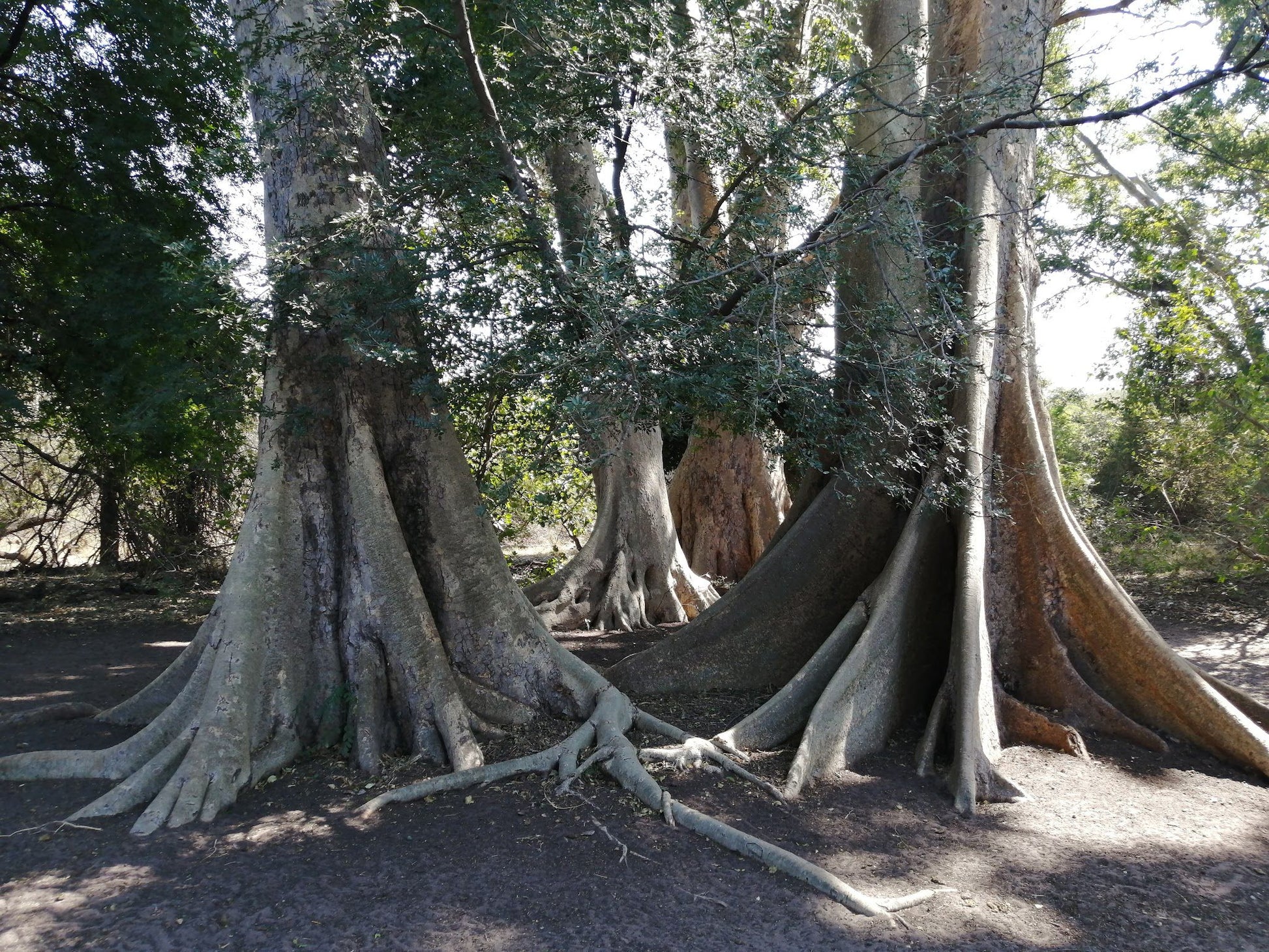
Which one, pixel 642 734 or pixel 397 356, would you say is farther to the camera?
pixel 642 734

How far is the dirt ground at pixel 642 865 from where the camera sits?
3625 mm

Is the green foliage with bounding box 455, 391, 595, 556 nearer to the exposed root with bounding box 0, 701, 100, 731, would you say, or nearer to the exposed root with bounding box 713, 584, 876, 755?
the exposed root with bounding box 713, 584, 876, 755

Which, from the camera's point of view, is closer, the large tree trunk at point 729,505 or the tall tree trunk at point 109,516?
the tall tree trunk at point 109,516

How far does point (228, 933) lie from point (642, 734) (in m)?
2.84

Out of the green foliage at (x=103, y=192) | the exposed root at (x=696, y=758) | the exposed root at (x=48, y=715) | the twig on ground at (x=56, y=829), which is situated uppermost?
the green foliage at (x=103, y=192)

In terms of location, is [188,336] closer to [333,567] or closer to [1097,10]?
[333,567]

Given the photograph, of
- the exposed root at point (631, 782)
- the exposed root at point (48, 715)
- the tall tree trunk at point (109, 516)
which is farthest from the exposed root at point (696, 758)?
the tall tree trunk at point (109, 516)

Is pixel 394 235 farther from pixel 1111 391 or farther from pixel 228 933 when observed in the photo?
pixel 1111 391

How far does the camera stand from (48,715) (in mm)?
6293

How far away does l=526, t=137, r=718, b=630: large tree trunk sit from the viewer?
33.2ft

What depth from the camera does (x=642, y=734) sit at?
5.79 m

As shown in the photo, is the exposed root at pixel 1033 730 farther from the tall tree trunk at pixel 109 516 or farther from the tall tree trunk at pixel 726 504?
the tall tree trunk at pixel 109 516

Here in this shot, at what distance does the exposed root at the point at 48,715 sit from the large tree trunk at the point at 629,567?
14.9 feet

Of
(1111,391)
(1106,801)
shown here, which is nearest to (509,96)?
(1106,801)
